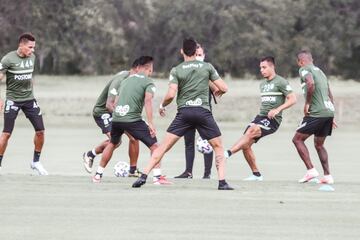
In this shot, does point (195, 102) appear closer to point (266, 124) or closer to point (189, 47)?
point (189, 47)

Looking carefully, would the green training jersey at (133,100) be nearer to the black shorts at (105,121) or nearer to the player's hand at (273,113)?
the player's hand at (273,113)

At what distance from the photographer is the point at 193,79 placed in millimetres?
14289

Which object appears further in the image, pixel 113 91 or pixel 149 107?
pixel 113 91

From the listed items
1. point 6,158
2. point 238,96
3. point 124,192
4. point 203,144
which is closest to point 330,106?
point 203,144

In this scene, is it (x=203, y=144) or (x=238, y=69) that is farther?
(x=238, y=69)

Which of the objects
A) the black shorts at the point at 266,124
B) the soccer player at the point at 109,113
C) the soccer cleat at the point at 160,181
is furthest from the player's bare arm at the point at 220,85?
the black shorts at the point at 266,124

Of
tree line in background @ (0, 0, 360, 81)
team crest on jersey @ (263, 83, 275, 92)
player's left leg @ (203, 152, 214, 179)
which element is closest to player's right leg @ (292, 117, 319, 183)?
team crest on jersey @ (263, 83, 275, 92)

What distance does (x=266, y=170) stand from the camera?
21.0 meters

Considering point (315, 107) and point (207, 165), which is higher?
point (315, 107)

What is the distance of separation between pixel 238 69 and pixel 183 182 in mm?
58311

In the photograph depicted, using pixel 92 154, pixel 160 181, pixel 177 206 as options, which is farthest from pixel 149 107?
pixel 92 154

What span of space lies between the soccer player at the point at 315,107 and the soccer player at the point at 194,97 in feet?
7.27

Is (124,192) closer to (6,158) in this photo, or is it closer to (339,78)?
(6,158)

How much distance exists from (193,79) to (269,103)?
118 inches
